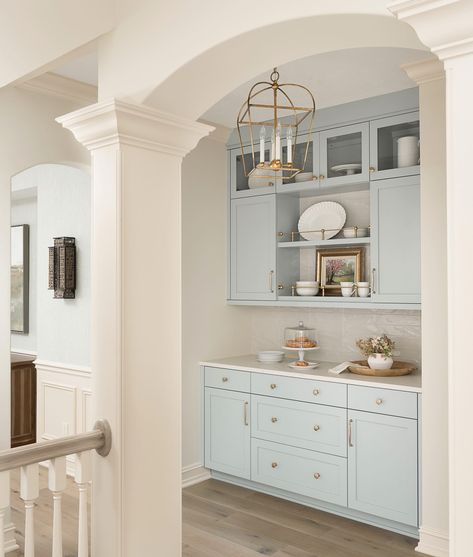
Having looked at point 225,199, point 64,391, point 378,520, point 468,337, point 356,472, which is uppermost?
point 225,199

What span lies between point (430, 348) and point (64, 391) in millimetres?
2832

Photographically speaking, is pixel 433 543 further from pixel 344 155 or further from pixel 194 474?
pixel 344 155

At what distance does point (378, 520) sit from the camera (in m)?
3.45

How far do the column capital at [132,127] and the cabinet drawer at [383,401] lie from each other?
77.2 inches

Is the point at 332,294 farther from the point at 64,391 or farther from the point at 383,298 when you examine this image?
the point at 64,391

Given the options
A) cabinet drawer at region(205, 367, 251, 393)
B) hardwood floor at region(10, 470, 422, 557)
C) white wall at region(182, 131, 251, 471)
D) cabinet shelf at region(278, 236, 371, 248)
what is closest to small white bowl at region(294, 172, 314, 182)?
cabinet shelf at region(278, 236, 371, 248)

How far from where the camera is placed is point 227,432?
13.8 ft

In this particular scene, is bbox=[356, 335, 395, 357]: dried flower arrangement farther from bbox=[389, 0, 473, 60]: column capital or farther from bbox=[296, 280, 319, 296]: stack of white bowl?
bbox=[389, 0, 473, 60]: column capital

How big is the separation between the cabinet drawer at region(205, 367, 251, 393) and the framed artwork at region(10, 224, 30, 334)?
2.68m

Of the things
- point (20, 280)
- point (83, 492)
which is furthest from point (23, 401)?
point (83, 492)

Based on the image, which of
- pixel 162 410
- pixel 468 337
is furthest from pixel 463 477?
pixel 162 410

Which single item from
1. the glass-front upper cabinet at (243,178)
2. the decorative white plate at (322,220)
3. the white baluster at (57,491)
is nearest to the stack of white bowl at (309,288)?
the decorative white plate at (322,220)

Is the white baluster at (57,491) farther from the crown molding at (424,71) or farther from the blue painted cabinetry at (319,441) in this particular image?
the crown molding at (424,71)

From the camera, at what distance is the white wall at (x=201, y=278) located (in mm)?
4270
